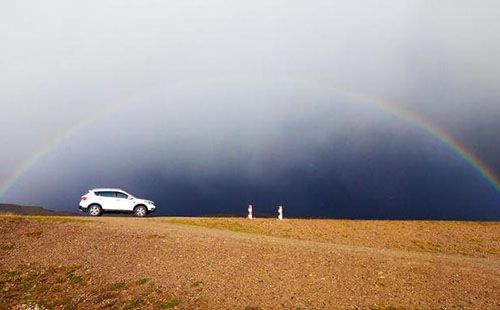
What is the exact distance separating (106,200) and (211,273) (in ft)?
57.8

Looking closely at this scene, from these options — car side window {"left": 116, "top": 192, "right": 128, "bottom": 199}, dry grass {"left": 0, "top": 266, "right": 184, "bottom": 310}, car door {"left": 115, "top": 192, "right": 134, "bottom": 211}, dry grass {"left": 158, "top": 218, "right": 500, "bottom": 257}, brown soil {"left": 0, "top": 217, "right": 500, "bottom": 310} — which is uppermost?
car side window {"left": 116, "top": 192, "right": 128, "bottom": 199}

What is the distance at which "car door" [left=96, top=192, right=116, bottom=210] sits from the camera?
2645cm

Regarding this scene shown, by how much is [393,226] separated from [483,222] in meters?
7.37

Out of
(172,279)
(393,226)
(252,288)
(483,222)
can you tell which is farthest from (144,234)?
(483,222)

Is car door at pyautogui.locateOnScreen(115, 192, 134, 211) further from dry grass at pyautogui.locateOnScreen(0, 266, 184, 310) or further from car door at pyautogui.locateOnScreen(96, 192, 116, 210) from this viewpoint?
dry grass at pyautogui.locateOnScreen(0, 266, 184, 310)

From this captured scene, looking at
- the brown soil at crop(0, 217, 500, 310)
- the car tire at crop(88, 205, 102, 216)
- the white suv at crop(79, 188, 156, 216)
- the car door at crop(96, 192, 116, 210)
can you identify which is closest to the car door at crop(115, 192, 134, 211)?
the white suv at crop(79, 188, 156, 216)

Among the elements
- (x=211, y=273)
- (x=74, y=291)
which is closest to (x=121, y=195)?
(x=74, y=291)

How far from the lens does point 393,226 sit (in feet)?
80.4

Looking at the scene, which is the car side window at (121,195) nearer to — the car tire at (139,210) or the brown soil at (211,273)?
the car tire at (139,210)

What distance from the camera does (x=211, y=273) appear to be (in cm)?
1180

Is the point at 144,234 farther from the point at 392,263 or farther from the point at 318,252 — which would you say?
the point at 392,263

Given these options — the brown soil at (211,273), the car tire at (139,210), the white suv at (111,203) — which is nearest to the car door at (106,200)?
the white suv at (111,203)

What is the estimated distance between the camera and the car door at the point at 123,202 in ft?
87.9

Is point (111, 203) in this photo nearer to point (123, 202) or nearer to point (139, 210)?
point (123, 202)
